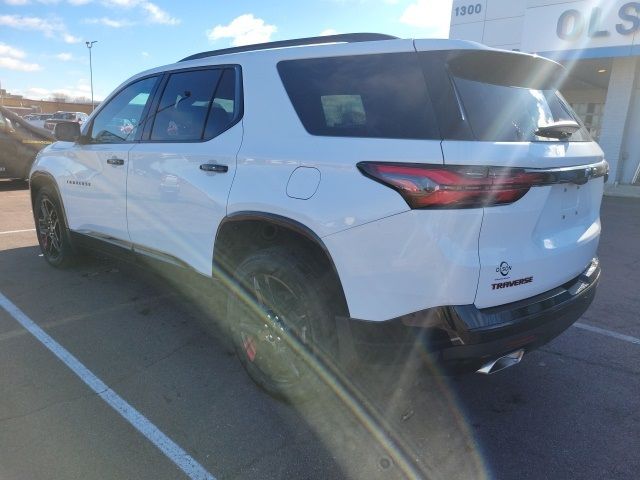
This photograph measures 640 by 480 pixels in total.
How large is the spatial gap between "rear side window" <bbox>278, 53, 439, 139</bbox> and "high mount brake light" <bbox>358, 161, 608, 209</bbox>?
0.18 meters

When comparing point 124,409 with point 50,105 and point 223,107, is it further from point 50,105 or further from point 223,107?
point 50,105

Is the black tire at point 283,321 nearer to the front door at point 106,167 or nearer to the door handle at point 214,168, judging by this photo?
the door handle at point 214,168

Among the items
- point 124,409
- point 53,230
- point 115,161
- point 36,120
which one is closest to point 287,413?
point 124,409

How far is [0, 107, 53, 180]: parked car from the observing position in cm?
1028

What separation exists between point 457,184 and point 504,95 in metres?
0.69

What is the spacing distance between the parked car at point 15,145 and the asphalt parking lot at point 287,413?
764cm

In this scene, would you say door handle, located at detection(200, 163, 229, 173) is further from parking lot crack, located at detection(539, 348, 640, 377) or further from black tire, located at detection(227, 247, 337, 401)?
parking lot crack, located at detection(539, 348, 640, 377)

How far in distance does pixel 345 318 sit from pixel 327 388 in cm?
55

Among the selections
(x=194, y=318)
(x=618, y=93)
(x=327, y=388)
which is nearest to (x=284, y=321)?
(x=327, y=388)

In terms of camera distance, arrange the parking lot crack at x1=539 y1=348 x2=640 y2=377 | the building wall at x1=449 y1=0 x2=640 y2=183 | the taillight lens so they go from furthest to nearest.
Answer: the building wall at x1=449 y1=0 x2=640 y2=183 → the parking lot crack at x1=539 y1=348 x2=640 y2=377 → the taillight lens

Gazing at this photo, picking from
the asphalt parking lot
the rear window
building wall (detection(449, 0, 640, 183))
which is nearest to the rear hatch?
the rear window

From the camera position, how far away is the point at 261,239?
2963mm

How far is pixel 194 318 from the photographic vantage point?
4121 millimetres

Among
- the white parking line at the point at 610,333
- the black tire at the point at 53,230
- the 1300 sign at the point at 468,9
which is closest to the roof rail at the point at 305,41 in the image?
the black tire at the point at 53,230
